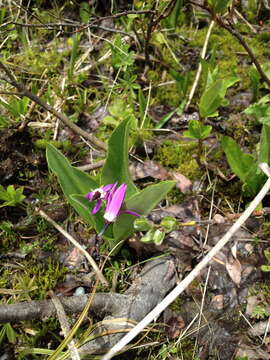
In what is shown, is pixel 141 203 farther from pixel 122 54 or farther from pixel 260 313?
pixel 122 54

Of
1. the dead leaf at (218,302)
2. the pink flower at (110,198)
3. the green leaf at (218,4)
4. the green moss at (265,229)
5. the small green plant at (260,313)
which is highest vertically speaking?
the green leaf at (218,4)

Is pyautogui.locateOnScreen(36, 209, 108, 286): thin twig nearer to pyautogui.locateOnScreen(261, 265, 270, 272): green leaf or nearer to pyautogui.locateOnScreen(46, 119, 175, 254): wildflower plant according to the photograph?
pyautogui.locateOnScreen(46, 119, 175, 254): wildflower plant

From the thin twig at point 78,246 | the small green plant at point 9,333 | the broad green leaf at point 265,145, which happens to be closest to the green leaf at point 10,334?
the small green plant at point 9,333

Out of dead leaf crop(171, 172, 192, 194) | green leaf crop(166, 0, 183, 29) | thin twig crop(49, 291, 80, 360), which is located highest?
green leaf crop(166, 0, 183, 29)

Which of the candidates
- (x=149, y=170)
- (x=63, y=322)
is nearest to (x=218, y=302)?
(x=63, y=322)

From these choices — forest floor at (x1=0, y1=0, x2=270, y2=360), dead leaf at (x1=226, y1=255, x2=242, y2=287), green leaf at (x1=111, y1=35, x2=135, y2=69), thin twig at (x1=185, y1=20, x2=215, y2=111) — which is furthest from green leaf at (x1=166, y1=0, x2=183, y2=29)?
dead leaf at (x1=226, y1=255, x2=242, y2=287)

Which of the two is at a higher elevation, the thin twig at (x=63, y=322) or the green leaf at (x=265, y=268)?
the green leaf at (x=265, y=268)

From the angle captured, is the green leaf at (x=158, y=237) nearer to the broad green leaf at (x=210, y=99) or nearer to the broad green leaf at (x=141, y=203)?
the broad green leaf at (x=141, y=203)

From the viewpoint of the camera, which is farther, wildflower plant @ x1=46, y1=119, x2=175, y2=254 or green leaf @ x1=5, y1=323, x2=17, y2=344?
green leaf @ x1=5, y1=323, x2=17, y2=344
